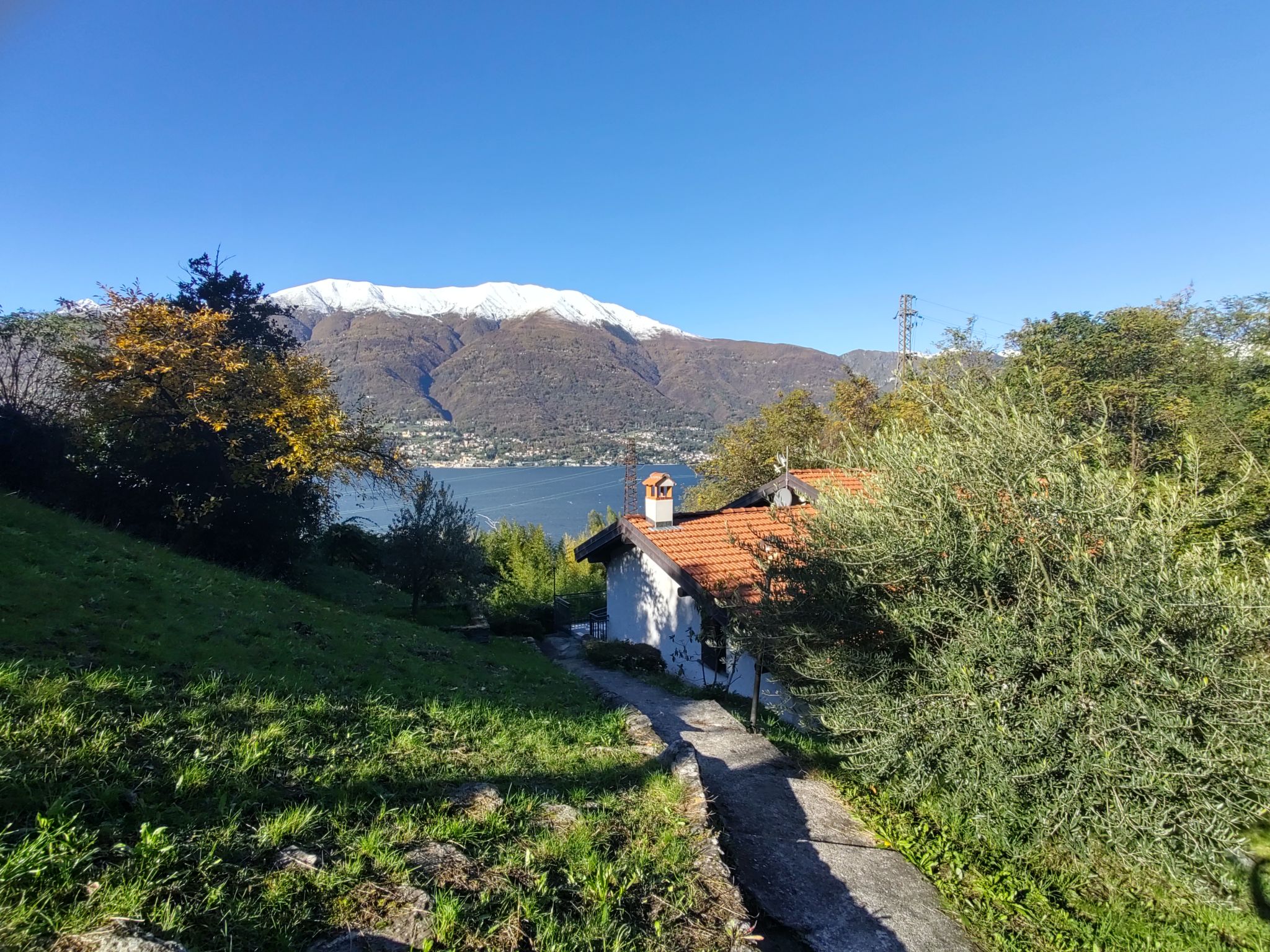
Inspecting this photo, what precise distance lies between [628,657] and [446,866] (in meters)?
12.2

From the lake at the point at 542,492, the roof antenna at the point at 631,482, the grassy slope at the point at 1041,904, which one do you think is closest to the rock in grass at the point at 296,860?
the grassy slope at the point at 1041,904

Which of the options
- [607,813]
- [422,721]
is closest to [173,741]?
[422,721]

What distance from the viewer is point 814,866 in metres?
5.54

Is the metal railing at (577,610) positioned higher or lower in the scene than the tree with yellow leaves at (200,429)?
lower

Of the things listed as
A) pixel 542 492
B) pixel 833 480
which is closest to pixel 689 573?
pixel 833 480

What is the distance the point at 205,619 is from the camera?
8391 millimetres

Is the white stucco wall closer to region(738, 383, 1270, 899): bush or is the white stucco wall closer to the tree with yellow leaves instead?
region(738, 383, 1270, 899): bush

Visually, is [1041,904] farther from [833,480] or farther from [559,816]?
[833,480]

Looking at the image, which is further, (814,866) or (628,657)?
(628,657)

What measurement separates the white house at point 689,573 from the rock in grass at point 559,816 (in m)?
6.69

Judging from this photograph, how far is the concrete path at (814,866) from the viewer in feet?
15.8

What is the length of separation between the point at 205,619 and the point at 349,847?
Answer: 6.27m

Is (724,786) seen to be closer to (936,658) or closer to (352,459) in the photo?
(936,658)

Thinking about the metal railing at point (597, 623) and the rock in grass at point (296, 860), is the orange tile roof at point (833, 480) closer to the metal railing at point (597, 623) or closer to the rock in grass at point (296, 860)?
the rock in grass at point (296, 860)
